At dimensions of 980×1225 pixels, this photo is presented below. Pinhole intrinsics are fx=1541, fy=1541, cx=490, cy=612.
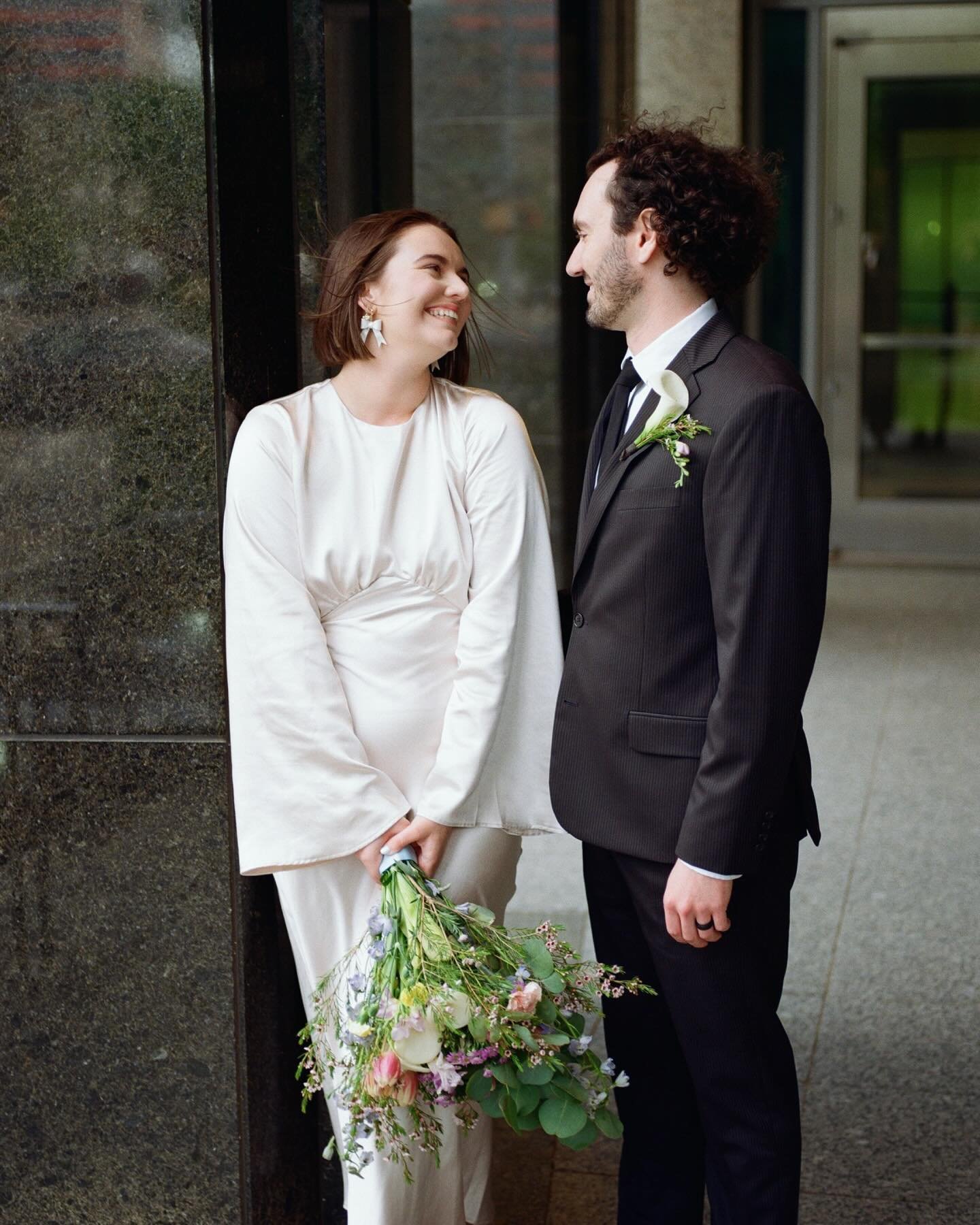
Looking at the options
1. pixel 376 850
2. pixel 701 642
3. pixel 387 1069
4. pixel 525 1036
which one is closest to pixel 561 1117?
pixel 525 1036

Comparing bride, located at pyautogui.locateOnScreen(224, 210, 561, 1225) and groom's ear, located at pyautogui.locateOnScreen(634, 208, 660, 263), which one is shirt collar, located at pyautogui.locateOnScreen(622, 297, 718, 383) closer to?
groom's ear, located at pyautogui.locateOnScreen(634, 208, 660, 263)

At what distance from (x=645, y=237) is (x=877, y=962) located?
8.41ft

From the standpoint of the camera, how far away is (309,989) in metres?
2.56

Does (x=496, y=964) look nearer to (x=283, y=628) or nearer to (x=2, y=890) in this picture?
(x=283, y=628)


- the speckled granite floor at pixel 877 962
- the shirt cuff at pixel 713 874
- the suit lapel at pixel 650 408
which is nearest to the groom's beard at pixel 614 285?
the suit lapel at pixel 650 408

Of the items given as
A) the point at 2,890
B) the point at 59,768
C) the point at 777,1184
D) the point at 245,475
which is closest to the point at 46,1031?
the point at 2,890

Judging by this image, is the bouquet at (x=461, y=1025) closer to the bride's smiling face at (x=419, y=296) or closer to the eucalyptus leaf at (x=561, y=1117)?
the eucalyptus leaf at (x=561, y=1117)

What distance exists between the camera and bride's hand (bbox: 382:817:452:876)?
7.79 ft

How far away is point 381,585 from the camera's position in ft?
7.89

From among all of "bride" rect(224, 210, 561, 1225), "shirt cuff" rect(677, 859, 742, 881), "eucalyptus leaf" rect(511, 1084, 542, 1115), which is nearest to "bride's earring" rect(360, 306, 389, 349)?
"bride" rect(224, 210, 561, 1225)

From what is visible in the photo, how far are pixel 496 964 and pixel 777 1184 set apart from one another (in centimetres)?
58

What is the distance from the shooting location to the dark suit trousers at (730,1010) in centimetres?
232

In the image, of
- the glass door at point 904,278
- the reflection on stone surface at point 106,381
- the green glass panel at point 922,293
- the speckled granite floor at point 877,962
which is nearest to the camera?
the reflection on stone surface at point 106,381

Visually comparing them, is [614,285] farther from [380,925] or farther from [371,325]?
[380,925]
